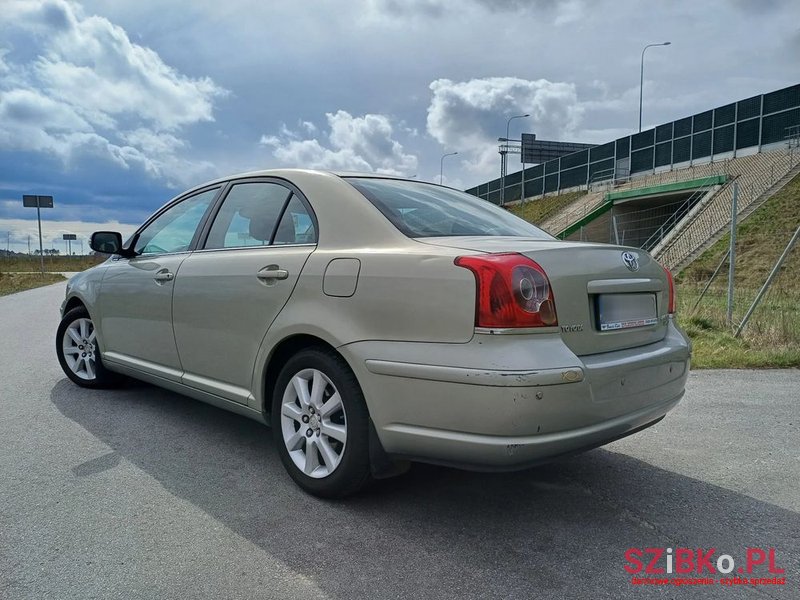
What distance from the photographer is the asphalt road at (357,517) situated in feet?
7.41

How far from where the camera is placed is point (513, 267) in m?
2.43

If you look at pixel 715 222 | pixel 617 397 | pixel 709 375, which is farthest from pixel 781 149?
pixel 617 397

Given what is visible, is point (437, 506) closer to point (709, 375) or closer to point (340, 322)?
point (340, 322)

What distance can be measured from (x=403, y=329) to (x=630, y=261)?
3.93ft

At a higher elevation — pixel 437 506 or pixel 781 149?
pixel 781 149

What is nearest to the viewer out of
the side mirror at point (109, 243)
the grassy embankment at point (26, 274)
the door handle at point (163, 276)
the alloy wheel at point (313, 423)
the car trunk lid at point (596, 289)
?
the car trunk lid at point (596, 289)

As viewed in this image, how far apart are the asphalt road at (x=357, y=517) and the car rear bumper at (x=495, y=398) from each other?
42 centimetres

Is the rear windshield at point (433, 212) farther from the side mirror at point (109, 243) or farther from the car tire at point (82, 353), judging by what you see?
the car tire at point (82, 353)

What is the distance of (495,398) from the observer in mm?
2305

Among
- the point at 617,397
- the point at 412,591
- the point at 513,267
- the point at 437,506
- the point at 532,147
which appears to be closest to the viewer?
the point at 412,591

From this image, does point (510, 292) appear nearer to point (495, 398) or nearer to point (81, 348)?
point (495, 398)

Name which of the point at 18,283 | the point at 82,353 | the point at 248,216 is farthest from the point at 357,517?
the point at 18,283

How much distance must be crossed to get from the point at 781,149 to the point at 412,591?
35603 mm

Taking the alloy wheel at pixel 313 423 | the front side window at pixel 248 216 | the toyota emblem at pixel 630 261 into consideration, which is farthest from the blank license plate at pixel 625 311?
the front side window at pixel 248 216
